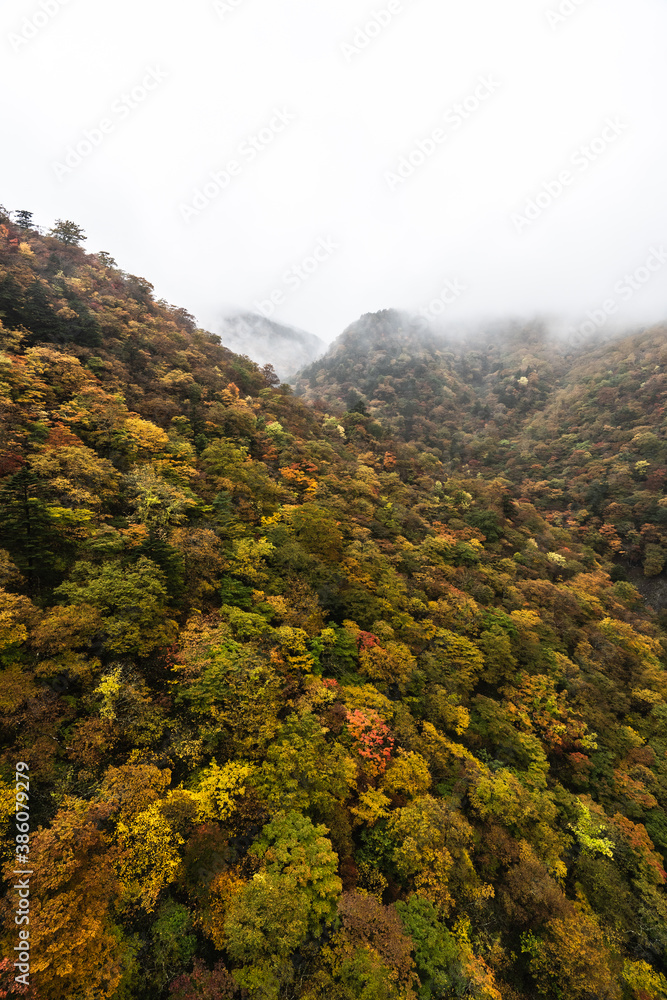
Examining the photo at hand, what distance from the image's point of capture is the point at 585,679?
2509cm

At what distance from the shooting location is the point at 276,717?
603 inches

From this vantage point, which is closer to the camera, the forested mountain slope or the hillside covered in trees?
the hillside covered in trees

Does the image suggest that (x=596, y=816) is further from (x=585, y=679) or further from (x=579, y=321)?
(x=579, y=321)

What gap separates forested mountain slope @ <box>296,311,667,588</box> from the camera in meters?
48.8

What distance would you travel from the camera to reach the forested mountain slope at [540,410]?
4875 centimetres

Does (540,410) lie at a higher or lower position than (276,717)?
higher

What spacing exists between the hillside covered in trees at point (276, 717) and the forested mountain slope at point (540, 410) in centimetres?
1524

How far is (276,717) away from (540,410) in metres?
91.7

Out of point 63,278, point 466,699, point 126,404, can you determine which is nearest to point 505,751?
point 466,699

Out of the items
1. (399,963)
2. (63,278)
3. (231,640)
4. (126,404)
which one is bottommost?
(399,963)

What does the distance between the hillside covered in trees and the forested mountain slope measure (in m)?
15.2

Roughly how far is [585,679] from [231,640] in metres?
25.2

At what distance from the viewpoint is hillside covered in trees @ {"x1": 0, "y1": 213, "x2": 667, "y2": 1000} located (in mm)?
10375

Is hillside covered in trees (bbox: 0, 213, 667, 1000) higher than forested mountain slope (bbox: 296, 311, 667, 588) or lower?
lower
